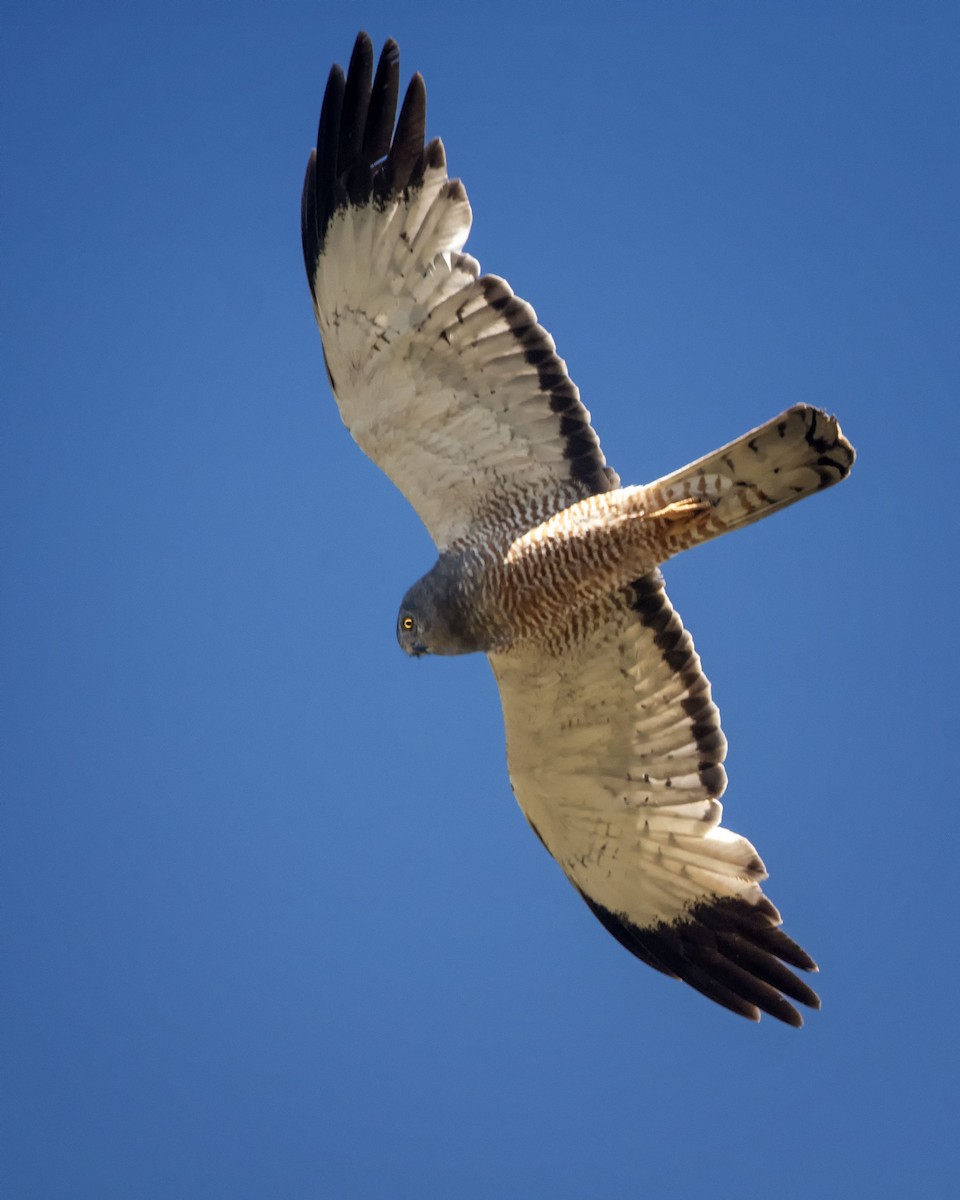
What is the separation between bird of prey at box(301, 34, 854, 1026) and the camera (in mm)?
5512

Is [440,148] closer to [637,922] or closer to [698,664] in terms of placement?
[698,664]

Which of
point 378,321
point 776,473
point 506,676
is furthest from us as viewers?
point 506,676

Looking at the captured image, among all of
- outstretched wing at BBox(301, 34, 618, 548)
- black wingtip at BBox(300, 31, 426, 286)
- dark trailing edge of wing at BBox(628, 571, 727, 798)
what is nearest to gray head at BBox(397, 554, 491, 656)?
outstretched wing at BBox(301, 34, 618, 548)

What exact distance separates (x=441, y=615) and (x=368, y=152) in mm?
1830

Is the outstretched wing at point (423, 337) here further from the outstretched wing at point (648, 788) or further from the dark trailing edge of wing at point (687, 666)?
the outstretched wing at point (648, 788)

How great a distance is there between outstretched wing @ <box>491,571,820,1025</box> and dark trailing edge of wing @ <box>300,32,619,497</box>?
4.41 ft

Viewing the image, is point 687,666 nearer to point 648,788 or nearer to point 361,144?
point 648,788

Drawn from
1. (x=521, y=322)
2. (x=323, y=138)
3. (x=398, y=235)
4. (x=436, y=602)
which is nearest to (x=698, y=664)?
(x=436, y=602)

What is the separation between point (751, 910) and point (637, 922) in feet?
1.75

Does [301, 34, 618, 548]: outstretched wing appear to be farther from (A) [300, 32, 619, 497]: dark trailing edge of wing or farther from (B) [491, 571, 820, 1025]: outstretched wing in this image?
(B) [491, 571, 820, 1025]: outstretched wing

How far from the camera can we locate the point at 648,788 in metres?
6.35

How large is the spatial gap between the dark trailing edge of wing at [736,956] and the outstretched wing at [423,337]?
190 cm

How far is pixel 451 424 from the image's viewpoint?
587 cm

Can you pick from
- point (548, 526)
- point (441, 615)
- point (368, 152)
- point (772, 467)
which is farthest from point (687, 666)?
point (368, 152)
